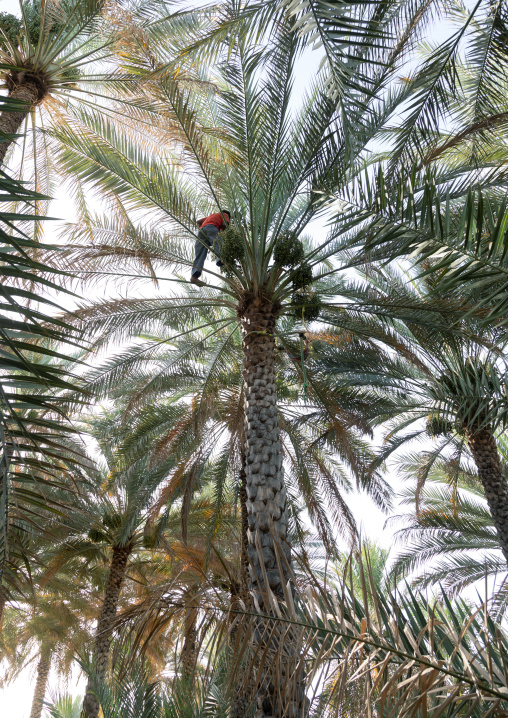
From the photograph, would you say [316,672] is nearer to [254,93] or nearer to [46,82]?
[254,93]

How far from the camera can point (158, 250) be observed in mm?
8016

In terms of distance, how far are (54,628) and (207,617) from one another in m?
12.1

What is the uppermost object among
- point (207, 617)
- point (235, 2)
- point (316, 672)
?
point (235, 2)

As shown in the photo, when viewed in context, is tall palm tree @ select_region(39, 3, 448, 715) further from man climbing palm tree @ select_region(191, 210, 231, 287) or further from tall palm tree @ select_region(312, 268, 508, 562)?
tall palm tree @ select_region(312, 268, 508, 562)

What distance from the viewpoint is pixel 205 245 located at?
23.9 feet

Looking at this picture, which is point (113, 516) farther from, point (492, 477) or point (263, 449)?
point (492, 477)

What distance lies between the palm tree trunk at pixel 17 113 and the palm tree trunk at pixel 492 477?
8.14 meters

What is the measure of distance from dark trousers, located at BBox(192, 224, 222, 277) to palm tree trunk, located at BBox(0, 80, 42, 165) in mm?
2423

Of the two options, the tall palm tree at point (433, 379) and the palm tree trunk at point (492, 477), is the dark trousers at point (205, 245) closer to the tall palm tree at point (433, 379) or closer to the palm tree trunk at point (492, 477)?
the tall palm tree at point (433, 379)

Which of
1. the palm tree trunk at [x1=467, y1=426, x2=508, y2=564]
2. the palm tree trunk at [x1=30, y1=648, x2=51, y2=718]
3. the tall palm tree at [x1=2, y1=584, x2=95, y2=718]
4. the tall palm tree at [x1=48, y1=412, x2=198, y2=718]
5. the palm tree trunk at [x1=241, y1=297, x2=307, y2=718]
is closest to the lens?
the palm tree trunk at [x1=241, y1=297, x2=307, y2=718]

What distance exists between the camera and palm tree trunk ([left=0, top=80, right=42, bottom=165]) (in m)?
6.05

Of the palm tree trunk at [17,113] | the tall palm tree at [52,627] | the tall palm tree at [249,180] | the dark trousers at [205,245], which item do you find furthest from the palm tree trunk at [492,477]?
the tall palm tree at [52,627]

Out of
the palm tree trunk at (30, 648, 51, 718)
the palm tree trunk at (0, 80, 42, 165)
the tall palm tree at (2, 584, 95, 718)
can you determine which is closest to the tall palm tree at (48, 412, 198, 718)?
the tall palm tree at (2, 584, 95, 718)

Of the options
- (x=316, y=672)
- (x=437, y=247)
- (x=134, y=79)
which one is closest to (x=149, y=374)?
(x=134, y=79)
